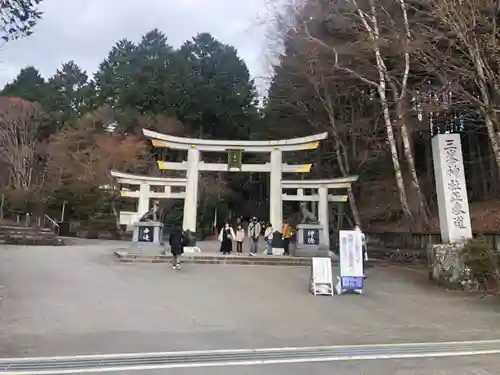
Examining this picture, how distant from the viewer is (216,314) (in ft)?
27.0

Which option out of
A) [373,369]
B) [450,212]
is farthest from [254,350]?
[450,212]

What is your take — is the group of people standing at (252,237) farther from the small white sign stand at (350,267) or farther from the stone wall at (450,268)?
the small white sign stand at (350,267)

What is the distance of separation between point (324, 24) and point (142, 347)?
1924 centimetres

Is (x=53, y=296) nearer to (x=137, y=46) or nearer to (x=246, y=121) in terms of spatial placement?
(x=246, y=121)

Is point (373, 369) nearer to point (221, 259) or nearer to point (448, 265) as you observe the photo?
point (448, 265)

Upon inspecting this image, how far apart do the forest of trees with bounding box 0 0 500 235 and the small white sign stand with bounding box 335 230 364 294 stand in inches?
173

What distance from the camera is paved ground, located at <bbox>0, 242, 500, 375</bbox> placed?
6.05m

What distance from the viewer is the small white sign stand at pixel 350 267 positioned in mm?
10961

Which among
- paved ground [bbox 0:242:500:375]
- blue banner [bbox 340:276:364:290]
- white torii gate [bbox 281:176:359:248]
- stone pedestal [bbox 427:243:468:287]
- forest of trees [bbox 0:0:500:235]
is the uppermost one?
forest of trees [bbox 0:0:500:235]

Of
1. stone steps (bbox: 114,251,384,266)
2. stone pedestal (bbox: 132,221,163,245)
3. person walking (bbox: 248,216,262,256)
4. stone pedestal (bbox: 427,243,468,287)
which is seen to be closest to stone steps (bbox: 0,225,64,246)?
stone pedestal (bbox: 132,221,163,245)

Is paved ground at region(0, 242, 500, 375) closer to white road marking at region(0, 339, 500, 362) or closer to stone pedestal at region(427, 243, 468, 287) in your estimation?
white road marking at region(0, 339, 500, 362)

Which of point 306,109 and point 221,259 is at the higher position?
point 306,109

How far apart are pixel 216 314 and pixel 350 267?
4071 millimetres

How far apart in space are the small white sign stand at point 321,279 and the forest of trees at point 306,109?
520 centimetres
